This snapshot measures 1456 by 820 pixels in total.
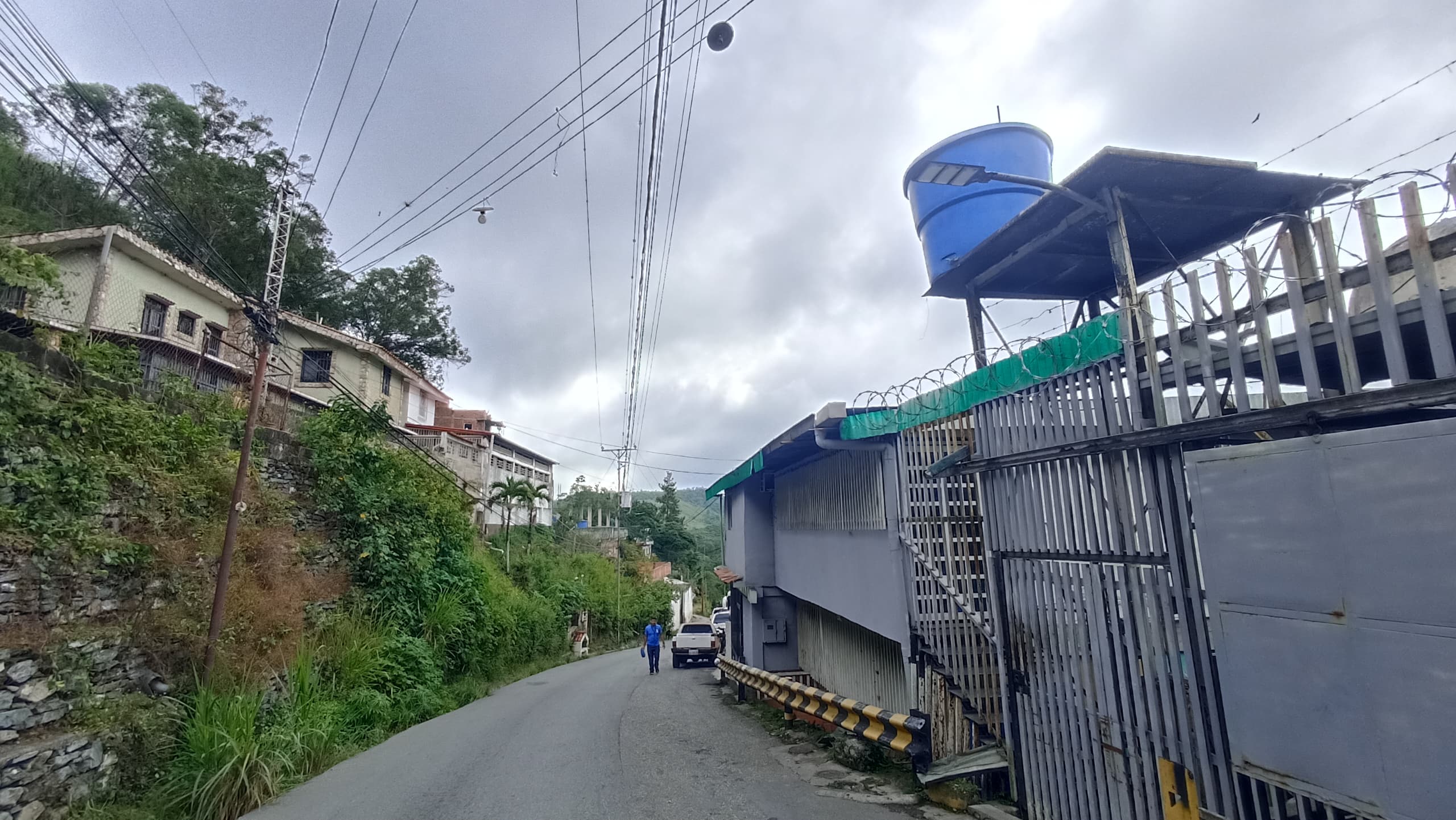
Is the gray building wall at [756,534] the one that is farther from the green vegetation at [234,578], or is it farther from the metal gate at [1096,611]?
the metal gate at [1096,611]

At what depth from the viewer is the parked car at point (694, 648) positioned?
2398cm

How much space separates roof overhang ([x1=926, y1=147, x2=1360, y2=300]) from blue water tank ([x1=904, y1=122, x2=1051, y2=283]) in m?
0.38

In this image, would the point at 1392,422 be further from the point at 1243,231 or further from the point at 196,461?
the point at 196,461

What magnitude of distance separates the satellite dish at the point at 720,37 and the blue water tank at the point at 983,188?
3.69 metres

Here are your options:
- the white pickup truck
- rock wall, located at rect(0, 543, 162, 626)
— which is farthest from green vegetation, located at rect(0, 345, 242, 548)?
the white pickup truck

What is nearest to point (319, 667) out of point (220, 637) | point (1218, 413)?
point (220, 637)

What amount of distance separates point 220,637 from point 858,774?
26.3 feet

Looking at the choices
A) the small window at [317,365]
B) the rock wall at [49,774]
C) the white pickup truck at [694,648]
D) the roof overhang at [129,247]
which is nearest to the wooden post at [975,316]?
the rock wall at [49,774]

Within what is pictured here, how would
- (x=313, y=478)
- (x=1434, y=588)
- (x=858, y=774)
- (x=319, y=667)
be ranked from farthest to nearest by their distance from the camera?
1. (x=313, y=478)
2. (x=319, y=667)
3. (x=858, y=774)
4. (x=1434, y=588)

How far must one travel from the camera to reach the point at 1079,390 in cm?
468

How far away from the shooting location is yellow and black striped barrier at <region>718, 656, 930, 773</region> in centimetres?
606

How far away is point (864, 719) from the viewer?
6.96 meters

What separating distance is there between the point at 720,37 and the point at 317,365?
2495cm

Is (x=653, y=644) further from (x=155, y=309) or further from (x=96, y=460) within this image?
(x=155, y=309)
